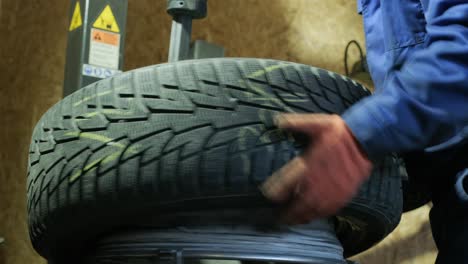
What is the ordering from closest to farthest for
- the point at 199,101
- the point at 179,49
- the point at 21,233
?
1. the point at 199,101
2. the point at 179,49
3. the point at 21,233

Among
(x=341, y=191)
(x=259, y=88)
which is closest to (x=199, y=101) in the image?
(x=259, y=88)

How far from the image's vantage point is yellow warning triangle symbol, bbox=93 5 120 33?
5.19 feet

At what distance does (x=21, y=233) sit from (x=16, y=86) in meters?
0.55

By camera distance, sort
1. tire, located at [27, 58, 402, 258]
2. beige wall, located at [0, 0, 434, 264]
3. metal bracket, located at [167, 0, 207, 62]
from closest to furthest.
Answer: tire, located at [27, 58, 402, 258], metal bracket, located at [167, 0, 207, 62], beige wall, located at [0, 0, 434, 264]

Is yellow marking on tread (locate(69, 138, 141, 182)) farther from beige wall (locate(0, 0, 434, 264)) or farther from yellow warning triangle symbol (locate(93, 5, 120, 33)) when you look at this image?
beige wall (locate(0, 0, 434, 264))

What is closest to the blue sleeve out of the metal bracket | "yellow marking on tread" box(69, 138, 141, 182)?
"yellow marking on tread" box(69, 138, 141, 182)

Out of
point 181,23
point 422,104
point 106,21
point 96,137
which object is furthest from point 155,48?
point 422,104

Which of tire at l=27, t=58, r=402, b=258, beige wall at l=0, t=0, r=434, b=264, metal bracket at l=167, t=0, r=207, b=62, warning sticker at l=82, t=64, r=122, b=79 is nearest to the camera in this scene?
tire at l=27, t=58, r=402, b=258

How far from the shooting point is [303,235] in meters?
0.78

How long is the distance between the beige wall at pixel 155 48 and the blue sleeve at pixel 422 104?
1396mm

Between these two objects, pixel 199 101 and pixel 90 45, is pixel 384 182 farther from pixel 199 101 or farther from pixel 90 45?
pixel 90 45

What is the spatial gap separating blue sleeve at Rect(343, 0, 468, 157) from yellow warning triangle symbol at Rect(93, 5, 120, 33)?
111 cm

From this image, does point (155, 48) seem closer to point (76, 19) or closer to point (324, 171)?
point (76, 19)

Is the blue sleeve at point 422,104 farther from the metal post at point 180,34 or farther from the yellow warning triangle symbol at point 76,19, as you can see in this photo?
the yellow warning triangle symbol at point 76,19
